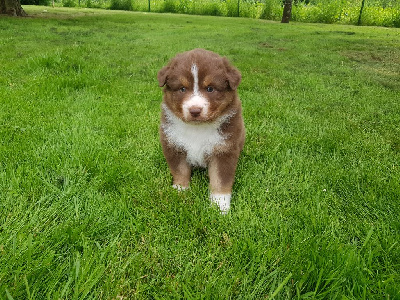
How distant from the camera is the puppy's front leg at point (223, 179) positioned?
241cm

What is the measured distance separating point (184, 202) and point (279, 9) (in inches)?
972

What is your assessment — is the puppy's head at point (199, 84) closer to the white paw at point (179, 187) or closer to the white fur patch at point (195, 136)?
the white fur patch at point (195, 136)

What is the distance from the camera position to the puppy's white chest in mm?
2441

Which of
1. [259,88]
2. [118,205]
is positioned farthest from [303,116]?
[118,205]

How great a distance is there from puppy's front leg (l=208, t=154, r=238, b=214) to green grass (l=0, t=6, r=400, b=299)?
10cm

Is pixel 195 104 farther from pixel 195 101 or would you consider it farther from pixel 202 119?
pixel 202 119

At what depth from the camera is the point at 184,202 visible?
239 cm

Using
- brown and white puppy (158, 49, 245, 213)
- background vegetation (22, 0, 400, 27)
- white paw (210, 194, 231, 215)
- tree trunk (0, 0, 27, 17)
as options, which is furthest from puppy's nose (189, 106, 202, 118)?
background vegetation (22, 0, 400, 27)

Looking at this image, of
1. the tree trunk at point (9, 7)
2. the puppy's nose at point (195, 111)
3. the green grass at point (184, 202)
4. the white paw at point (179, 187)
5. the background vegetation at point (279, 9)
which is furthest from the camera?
the background vegetation at point (279, 9)

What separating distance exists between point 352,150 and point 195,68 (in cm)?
220

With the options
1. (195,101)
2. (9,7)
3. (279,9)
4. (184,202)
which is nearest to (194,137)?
(195,101)

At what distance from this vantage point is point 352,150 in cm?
342

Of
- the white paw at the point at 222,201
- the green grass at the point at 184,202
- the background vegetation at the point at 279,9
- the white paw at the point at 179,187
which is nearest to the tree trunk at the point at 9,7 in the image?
the green grass at the point at 184,202

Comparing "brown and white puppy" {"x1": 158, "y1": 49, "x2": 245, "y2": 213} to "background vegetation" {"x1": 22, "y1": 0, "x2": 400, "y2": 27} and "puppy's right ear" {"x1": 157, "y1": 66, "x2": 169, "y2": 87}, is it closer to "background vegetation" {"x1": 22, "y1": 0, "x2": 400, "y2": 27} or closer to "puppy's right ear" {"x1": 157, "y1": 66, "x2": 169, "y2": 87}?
"puppy's right ear" {"x1": 157, "y1": 66, "x2": 169, "y2": 87}
